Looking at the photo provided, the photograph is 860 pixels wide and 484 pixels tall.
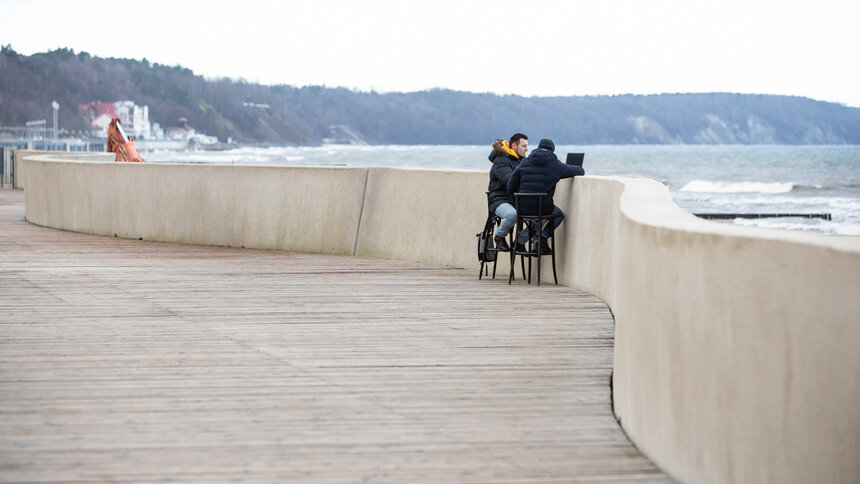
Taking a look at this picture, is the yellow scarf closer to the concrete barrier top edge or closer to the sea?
the concrete barrier top edge

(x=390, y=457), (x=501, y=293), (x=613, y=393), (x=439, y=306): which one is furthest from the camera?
(x=501, y=293)

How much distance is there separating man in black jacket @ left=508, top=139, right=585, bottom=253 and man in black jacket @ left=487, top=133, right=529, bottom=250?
0.25 meters

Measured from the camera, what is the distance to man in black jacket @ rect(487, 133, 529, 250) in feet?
33.0

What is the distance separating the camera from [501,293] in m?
9.50

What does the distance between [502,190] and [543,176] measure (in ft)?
2.00

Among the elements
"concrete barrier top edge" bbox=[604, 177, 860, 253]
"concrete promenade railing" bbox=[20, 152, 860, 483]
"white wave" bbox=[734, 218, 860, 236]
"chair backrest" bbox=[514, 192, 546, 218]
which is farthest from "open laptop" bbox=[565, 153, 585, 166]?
"white wave" bbox=[734, 218, 860, 236]

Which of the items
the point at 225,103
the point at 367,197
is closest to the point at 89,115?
the point at 225,103

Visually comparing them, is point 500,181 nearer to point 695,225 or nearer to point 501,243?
point 501,243

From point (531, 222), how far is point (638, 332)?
5.28 meters

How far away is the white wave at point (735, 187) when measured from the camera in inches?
2938

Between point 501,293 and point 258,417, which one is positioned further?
point 501,293

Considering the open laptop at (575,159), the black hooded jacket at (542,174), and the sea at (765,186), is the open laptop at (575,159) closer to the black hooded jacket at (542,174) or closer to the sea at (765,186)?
the black hooded jacket at (542,174)

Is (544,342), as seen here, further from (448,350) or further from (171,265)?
(171,265)

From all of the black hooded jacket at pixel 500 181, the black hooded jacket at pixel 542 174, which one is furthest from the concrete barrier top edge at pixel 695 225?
the black hooded jacket at pixel 500 181
